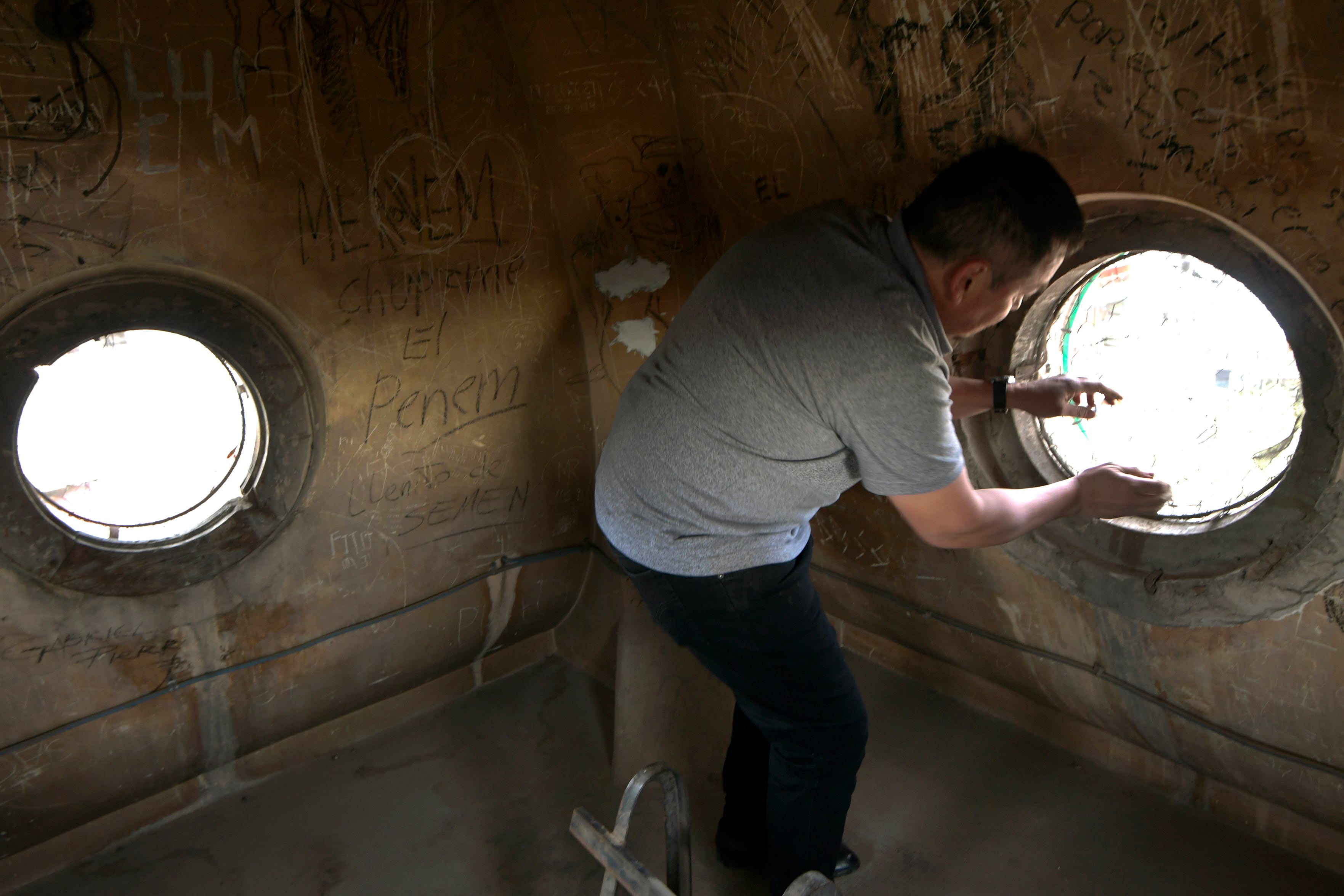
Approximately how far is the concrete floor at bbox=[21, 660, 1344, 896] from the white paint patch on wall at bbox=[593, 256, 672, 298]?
59.0 inches

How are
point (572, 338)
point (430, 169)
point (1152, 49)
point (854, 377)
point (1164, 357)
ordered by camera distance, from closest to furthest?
point (854, 377) < point (1152, 49) < point (1164, 357) < point (430, 169) < point (572, 338)

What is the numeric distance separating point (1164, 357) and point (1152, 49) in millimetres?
1013

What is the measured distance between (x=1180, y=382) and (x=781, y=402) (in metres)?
1.42

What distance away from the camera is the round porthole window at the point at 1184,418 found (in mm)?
1770

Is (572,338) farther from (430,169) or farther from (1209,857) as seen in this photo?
(1209,857)

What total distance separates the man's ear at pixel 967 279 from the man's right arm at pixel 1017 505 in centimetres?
33

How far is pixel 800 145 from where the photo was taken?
242cm

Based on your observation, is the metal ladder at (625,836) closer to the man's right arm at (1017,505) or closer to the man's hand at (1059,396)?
the man's right arm at (1017,505)

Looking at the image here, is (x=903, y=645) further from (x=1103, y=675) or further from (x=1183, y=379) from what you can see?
(x=1183, y=379)

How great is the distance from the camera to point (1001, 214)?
1565mm

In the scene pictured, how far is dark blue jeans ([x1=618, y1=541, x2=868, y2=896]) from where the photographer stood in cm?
182

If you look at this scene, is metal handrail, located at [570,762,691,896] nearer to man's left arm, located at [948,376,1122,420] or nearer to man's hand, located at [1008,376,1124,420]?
man's left arm, located at [948,376,1122,420]

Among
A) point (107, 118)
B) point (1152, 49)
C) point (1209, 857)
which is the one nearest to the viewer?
point (1152, 49)

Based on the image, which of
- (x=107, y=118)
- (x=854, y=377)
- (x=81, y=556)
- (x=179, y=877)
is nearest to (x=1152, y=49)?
(x=854, y=377)
